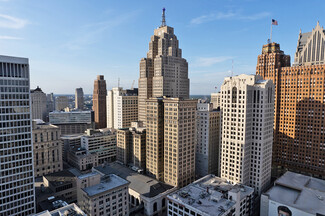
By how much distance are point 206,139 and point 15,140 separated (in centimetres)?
13027

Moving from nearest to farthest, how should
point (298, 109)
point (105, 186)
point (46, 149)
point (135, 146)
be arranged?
point (105, 186) → point (46, 149) → point (298, 109) → point (135, 146)

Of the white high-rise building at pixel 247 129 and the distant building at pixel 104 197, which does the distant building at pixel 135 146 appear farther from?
the white high-rise building at pixel 247 129

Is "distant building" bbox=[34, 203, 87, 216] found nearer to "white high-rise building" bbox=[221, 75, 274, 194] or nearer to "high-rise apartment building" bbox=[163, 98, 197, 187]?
"high-rise apartment building" bbox=[163, 98, 197, 187]

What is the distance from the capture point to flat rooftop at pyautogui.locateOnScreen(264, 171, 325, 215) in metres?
102

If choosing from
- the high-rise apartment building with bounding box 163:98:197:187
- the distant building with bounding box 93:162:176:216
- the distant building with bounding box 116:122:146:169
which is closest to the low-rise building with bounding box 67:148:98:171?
the distant building with bounding box 116:122:146:169

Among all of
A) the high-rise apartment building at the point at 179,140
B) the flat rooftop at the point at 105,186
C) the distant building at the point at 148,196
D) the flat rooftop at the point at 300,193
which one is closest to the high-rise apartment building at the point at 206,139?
the high-rise apartment building at the point at 179,140

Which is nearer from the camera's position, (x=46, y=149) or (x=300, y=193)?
(x=300, y=193)

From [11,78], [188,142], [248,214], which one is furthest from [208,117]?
[11,78]

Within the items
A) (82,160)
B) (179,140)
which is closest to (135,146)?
(82,160)

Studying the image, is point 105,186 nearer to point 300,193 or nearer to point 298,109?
point 300,193

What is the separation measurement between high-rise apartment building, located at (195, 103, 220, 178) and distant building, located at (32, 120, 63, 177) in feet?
390

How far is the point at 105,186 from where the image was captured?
109 m

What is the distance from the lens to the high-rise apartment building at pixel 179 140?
465ft

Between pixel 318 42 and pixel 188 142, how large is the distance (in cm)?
14206
